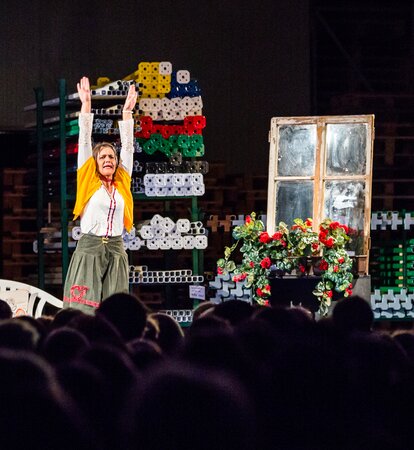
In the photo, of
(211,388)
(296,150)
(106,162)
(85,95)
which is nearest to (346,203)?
Result: (296,150)

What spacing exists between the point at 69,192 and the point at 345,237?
10.2ft

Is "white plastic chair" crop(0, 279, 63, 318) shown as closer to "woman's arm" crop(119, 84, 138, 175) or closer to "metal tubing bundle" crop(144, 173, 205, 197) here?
"woman's arm" crop(119, 84, 138, 175)

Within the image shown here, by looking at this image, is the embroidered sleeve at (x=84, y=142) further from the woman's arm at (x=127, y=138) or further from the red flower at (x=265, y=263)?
the red flower at (x=265, y=263)

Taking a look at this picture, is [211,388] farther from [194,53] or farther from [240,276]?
[194,53]

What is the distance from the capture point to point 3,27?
14.5 metres

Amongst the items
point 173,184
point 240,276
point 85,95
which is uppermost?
point 85,95

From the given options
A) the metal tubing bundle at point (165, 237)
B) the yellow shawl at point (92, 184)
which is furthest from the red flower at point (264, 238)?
the metal tubing bundle at point (165, 237)

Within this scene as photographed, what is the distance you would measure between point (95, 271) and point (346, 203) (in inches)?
111

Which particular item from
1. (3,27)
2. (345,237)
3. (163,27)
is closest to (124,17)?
(163,27)

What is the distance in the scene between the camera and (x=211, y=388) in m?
1.02

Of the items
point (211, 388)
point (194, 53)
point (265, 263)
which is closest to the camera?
point (211, 388)

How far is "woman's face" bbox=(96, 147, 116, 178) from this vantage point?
752 centimetres

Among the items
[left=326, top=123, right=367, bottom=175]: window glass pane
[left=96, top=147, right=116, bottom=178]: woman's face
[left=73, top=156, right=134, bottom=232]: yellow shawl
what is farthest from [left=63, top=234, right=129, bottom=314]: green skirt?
[left=326, top=123, right=367, bottom=175]: window glass pane

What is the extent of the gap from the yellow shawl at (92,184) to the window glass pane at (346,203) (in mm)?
2666
